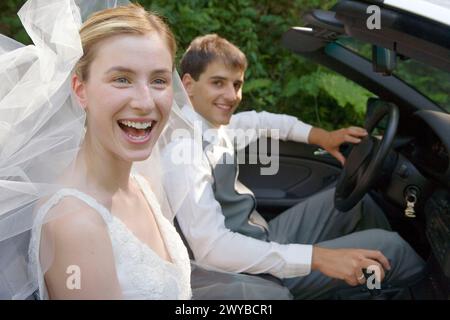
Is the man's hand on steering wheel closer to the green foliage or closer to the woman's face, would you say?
the woman's face

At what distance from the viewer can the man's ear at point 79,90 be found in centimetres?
151

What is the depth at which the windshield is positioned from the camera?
2326 millimetres

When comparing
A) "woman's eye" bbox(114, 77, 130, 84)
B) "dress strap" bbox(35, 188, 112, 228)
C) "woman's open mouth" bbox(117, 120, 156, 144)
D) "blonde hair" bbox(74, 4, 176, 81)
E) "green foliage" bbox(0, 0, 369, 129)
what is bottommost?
"green foliage" bbox(0, 0, 369, 129)

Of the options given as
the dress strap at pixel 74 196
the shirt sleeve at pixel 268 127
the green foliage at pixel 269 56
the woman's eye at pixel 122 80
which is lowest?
the green foliage at pixel 269 56

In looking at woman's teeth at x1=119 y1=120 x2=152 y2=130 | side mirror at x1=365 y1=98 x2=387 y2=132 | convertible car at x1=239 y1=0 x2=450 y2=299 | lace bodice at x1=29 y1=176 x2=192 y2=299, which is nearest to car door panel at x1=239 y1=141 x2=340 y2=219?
convertible car at x1=239 y1=0 x2=450 y2=299

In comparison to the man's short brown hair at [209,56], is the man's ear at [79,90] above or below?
above

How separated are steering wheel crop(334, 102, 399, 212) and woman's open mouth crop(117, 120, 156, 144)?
3.29 ft

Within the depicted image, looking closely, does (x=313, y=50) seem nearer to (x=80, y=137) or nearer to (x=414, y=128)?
(x=414, y=128)

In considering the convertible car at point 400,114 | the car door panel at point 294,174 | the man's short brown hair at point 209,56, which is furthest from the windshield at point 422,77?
the car door panel at point 294,174

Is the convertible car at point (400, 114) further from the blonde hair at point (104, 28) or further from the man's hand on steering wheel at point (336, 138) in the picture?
the blonde hair at point (104, 28)

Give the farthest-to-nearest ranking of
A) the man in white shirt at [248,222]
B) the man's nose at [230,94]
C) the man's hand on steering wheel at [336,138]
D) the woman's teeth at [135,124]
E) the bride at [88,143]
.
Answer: the man's hand on steering wheel at [336,138] → the man's nose at [230,94] → the man in white shirt at [248,222] → the woman's teeth at [135,124] → the bride at [88,143]

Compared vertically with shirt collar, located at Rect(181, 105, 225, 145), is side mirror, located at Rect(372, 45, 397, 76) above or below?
above

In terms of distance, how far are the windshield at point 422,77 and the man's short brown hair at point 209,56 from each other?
47 centimetres

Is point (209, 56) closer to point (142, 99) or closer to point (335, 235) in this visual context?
point (335, 235)
